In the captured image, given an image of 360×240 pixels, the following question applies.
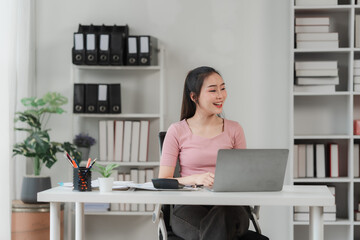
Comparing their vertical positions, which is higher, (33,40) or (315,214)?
(33,40)

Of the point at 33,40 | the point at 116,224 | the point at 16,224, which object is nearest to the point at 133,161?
the point at 116,224

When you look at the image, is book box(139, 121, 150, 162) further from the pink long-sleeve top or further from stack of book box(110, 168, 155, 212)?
the pink long-sleeve top

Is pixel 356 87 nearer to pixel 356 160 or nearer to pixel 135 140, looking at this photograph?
pixel 356 160

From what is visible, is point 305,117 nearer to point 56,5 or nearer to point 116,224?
point 116,224

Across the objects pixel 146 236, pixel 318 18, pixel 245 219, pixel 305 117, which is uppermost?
pixel 318 18

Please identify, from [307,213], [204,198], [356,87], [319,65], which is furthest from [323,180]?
[204,198]

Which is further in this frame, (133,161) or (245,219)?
(133,161)

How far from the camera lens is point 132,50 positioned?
4266 mm

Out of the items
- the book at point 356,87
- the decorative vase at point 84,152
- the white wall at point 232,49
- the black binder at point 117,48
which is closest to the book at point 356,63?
the book at point 356,87

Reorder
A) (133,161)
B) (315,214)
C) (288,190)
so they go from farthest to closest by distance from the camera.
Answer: (133,161) → (288,190) → (315,214)

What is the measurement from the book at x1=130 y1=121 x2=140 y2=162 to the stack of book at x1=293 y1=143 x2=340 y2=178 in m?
1.16

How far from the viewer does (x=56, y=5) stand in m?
4.62

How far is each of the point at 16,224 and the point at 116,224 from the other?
848 mm

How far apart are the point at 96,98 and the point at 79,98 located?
124mm
